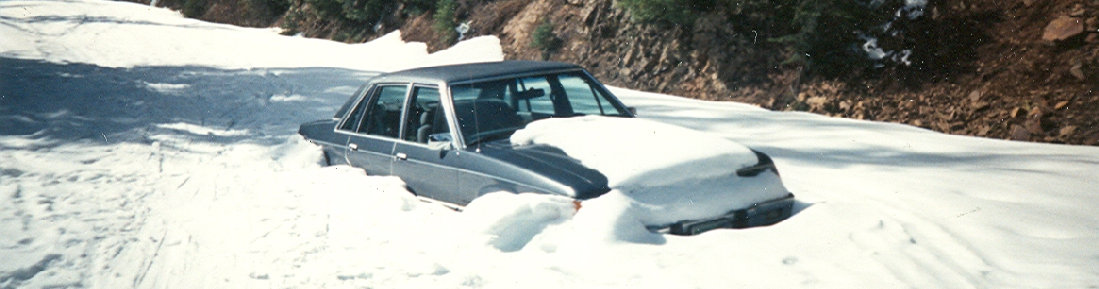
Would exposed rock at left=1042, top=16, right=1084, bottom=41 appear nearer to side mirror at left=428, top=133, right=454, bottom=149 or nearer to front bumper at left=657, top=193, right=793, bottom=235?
front bumper at left=657, top=193, right=793, bottom=235

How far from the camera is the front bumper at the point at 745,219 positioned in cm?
443

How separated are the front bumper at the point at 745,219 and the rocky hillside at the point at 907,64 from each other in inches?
207

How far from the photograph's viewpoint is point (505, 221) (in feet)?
14.9

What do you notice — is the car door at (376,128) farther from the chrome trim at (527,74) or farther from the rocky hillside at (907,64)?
the rocky hillside at (907,64)

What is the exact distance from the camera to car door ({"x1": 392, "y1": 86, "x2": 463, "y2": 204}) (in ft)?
16.9

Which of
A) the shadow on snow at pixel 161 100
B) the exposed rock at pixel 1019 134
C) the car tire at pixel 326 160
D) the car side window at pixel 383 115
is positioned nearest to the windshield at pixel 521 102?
the car side window at pixel 383 115

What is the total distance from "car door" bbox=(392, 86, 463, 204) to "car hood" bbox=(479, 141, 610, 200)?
293 mm

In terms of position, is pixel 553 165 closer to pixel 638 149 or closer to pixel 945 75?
pixel 638 149

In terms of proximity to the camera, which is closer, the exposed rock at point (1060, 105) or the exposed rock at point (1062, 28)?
the exposed rock at point (1060, 105)

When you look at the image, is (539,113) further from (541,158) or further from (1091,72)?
(1091,72)

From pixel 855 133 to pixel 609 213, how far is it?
19.2 ft

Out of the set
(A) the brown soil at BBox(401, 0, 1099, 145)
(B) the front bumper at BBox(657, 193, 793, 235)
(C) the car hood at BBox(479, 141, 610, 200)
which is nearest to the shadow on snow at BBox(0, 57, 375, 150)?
(C) the car hood at BBox(479, 141, 610, 200)

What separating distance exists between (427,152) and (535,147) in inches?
Answer: 33.1

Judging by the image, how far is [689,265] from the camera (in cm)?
415
